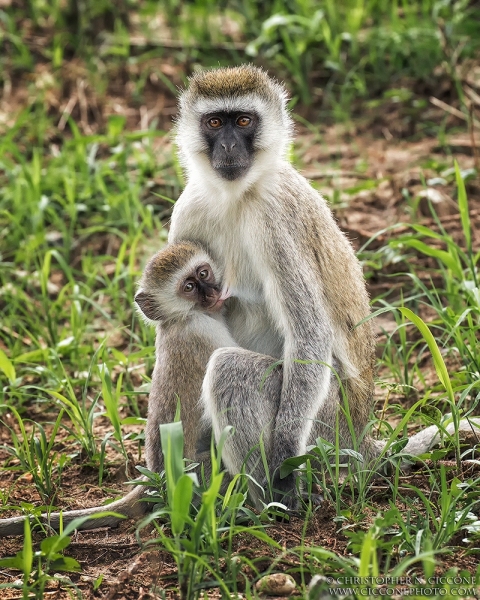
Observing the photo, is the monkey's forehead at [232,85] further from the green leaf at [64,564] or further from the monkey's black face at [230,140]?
the green leaf at [64,564]

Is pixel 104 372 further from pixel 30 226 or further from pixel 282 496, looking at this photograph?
pixel 30 226

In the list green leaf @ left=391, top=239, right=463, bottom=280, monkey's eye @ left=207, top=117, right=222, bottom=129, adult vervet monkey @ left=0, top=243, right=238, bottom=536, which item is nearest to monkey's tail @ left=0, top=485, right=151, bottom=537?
adult vervet monkey @ left=0, top=243, right=238, bottom=536

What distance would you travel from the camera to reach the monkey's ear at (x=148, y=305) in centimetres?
502

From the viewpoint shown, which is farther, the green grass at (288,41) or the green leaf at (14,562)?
the green grass at (288,41)

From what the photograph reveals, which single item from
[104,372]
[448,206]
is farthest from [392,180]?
[104,372]

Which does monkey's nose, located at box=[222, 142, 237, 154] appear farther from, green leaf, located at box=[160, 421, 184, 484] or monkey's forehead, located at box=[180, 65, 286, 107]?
green leaf, located at box=[160, 421, 184, 484]

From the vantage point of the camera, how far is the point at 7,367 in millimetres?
5703

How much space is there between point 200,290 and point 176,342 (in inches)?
13.3

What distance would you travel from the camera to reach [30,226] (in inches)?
298

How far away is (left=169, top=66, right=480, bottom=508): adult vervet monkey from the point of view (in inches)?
181

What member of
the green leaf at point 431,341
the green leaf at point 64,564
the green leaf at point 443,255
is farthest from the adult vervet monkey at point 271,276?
the green leaf at point 64,564

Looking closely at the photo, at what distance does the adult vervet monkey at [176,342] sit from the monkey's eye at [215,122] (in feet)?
2.20

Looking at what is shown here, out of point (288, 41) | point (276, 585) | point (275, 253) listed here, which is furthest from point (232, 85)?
point (288, 41)

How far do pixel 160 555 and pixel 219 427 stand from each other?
72cm
